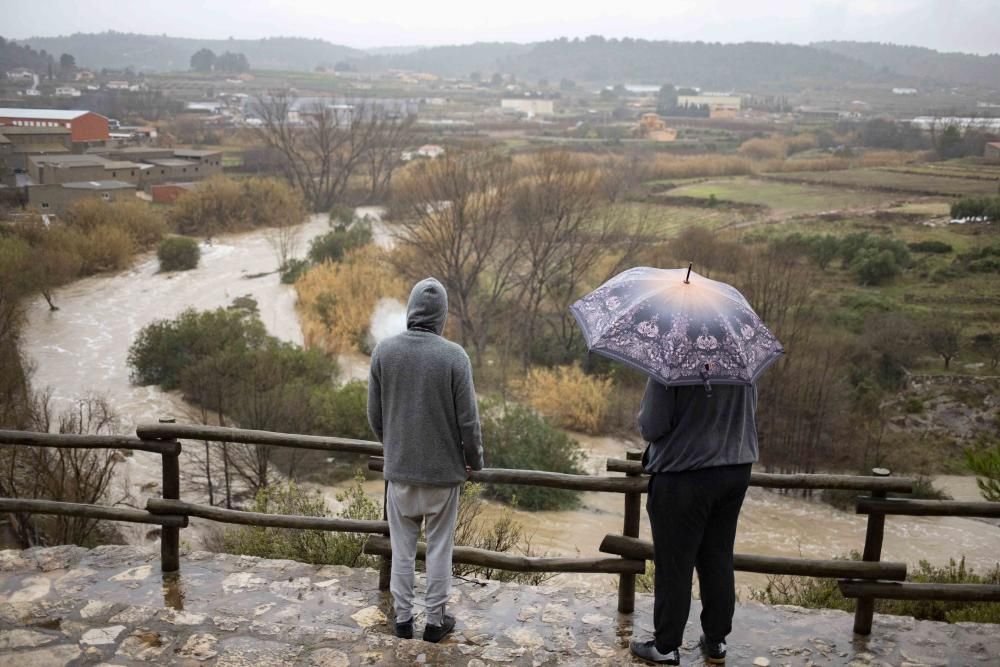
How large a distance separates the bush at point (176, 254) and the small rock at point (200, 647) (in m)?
30.6

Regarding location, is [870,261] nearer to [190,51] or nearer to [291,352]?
[291,352]

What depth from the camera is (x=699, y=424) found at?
11.0 ft

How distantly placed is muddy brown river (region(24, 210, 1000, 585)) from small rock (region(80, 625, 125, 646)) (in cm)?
927

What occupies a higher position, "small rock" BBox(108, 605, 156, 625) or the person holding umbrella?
the person holding umbrella

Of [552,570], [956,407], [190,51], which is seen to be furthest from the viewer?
[190,51]

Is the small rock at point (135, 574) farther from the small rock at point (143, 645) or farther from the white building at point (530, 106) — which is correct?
the white building at point (530, 106)

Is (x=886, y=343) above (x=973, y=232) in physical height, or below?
below

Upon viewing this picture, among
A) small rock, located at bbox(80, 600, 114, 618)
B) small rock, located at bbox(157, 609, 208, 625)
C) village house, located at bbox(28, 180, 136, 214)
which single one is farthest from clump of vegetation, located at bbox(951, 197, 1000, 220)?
small rock, located at bbox(80, 600, 114, 618)

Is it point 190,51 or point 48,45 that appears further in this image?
point 190,51

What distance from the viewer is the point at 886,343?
23.8 metres

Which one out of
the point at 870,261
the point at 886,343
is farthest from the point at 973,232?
the point at 886,343

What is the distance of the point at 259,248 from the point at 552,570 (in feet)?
118

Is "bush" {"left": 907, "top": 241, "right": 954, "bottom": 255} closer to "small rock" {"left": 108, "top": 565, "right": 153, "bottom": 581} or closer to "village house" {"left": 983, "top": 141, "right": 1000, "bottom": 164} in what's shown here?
"village house" {"left": 983, "top": 141, "right": 1000, "bottom": 164}

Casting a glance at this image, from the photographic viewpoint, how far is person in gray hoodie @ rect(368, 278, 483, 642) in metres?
3.59
